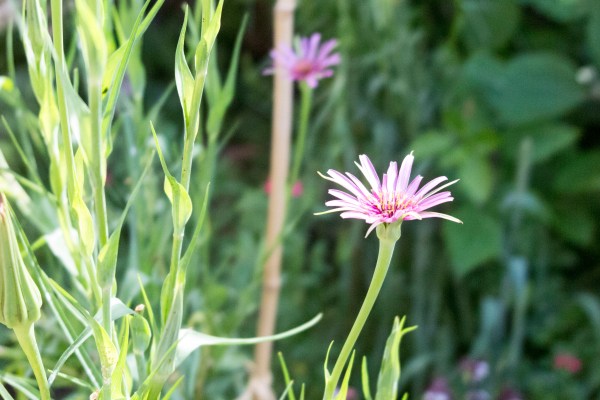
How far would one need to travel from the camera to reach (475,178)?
889 mm

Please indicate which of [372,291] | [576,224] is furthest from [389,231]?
[576,224]

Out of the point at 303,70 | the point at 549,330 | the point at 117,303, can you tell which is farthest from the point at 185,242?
the point at 549,330

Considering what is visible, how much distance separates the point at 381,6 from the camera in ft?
2.88

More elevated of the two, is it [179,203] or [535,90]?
[535,90]

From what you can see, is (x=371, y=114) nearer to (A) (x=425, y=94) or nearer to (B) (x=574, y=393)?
(A) (x=425, y=94)

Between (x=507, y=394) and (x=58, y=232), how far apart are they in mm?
625

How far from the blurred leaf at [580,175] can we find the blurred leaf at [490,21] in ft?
0.54

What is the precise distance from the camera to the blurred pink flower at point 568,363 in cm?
90

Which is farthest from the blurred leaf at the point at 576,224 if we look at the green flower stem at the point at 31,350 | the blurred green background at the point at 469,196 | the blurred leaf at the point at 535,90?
the green flower stem at the point at 31,350

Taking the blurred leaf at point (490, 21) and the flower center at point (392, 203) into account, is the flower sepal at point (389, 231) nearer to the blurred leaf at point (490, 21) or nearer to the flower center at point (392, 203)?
the flower center at point (392, 203)

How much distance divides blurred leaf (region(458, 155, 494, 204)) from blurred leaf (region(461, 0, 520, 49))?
15 centimetres

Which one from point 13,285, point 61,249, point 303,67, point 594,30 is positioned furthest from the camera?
point 594,30

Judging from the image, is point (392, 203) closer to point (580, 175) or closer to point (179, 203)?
point (179, 203)

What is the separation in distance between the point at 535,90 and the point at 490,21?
3.9 inches
